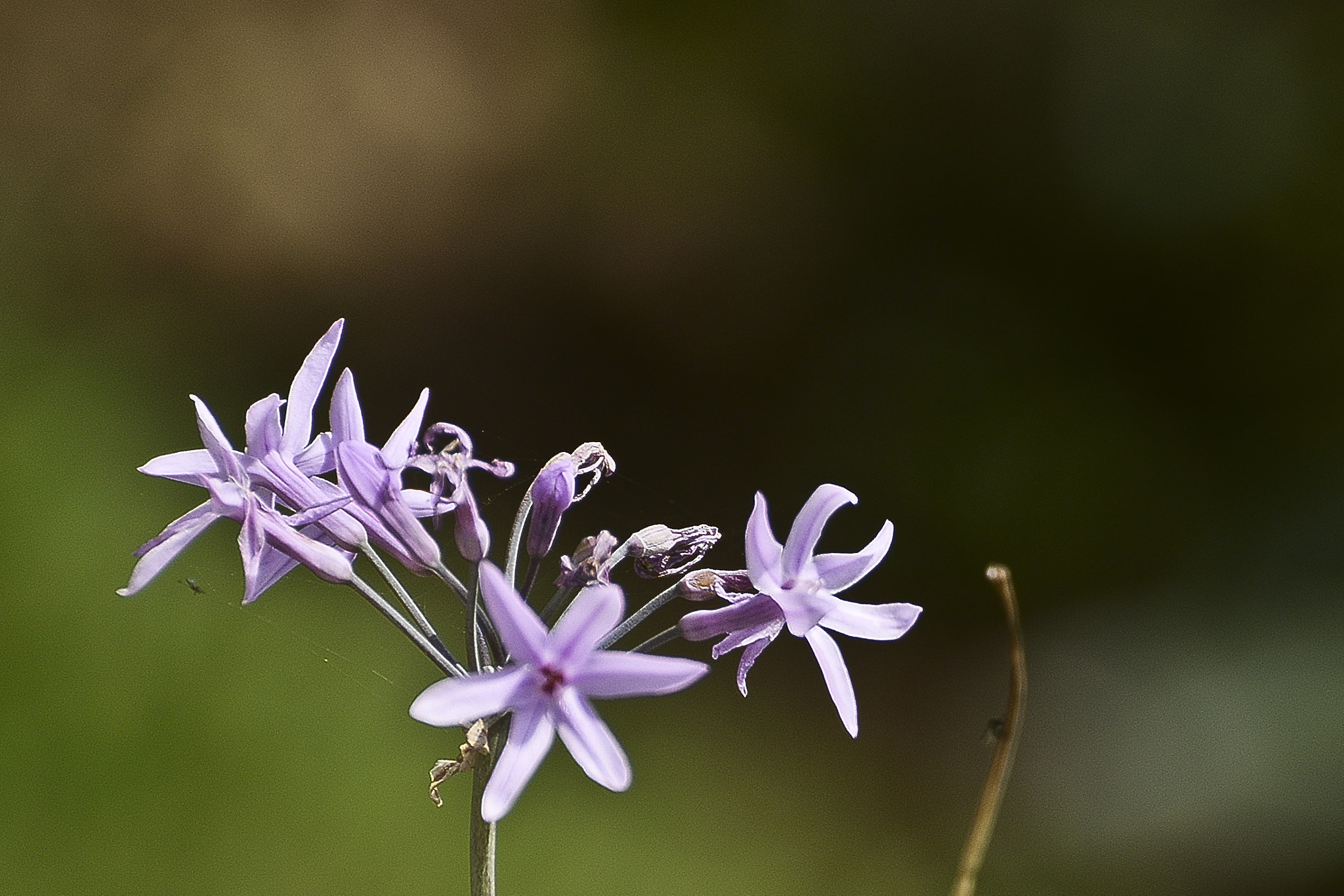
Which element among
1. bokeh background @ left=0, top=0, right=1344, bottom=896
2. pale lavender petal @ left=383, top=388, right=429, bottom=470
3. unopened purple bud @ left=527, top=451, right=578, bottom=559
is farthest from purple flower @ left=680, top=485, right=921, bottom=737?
bokeh background @ left=0, top=0, right=1344, bottom=896

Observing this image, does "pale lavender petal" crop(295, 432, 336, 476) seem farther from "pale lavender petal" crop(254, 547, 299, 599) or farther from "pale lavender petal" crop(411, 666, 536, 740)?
"pale lavender petal" crop(411, 666, 536, 740)

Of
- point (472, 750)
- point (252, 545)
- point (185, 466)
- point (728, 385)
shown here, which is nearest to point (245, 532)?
point (252, 545)

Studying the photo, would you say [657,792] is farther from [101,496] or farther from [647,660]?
[647,660]

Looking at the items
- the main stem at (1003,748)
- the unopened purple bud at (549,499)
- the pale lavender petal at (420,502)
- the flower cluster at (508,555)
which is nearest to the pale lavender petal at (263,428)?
the flower cluster at (508,555)

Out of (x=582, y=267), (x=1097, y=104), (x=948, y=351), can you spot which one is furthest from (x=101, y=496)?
(x=1097, y=104)

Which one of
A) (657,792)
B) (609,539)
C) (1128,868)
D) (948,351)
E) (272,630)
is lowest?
(1128,868)

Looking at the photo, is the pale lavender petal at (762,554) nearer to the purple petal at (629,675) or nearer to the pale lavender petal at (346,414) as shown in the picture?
the purple petal at (629,675)
